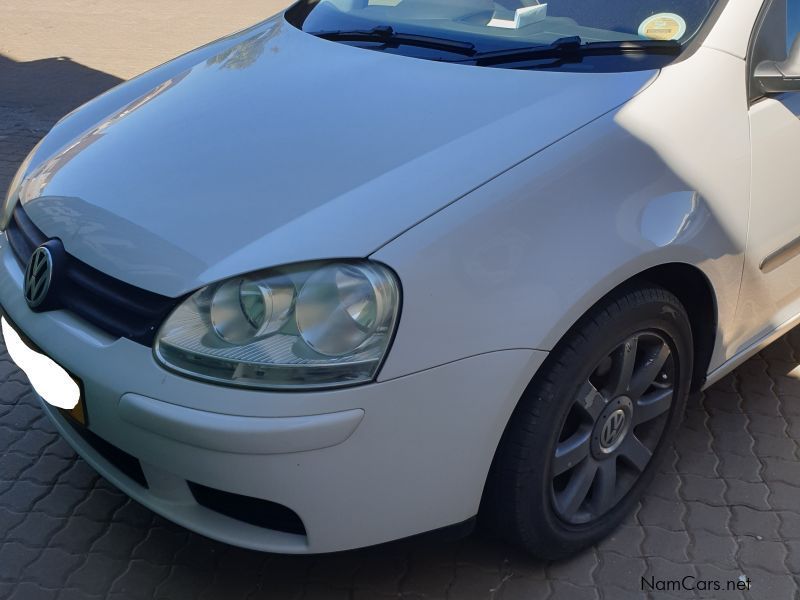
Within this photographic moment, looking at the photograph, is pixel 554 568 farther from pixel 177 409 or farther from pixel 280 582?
pixel 177 409

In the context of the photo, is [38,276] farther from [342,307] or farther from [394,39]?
[394,39]

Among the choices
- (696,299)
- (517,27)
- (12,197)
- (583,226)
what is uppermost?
(517,27)

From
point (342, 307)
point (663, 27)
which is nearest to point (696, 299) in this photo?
point (663, 27)

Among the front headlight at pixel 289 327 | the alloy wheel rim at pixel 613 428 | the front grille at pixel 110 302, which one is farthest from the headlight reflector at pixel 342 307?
the alloy wheel rim at pixel 613 428

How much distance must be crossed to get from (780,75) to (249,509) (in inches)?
68.3

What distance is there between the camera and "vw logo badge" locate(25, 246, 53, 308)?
225 centimetres

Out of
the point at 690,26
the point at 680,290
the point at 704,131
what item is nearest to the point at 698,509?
the point at 680,290

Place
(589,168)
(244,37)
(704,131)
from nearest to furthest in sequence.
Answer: (589,168), (704,131), (244,37)

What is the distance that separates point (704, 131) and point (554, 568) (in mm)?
1181

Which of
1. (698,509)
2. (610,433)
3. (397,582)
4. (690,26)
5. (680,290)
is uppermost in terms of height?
(690,26)

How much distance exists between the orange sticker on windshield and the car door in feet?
0.63

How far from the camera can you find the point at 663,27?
2.57 meters

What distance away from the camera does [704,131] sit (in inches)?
92.7

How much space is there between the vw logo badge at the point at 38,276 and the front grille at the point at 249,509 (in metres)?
0.58
